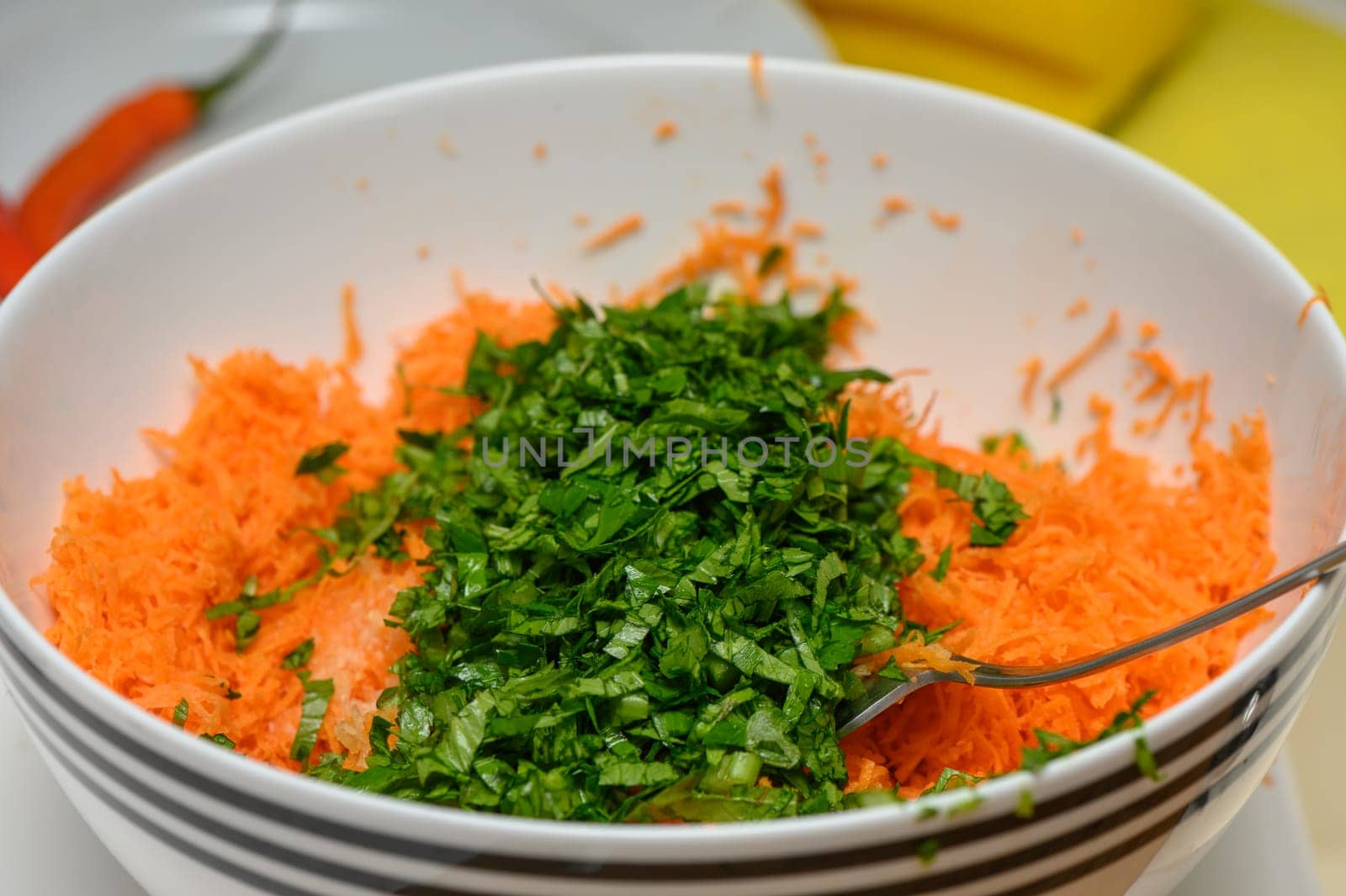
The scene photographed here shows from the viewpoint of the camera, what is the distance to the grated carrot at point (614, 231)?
6.57 feet

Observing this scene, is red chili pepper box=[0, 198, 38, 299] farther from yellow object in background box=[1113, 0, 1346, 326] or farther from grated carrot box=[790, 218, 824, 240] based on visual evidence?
yellow object in background box=[1113, 0, 1346, 326]

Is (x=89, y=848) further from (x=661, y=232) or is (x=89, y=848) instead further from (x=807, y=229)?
(x=807, y=229)

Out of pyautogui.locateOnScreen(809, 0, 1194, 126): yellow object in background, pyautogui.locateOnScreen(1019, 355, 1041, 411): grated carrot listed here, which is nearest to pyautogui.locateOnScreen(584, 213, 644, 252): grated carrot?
pyautogui.locateOnScreen(1019, 355, 1041, 411): grated carrot

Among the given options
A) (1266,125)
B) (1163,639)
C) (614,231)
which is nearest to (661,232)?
(614,231)

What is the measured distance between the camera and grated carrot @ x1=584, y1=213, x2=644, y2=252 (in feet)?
6.57

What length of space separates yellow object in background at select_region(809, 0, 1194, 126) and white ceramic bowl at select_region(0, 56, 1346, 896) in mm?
1018

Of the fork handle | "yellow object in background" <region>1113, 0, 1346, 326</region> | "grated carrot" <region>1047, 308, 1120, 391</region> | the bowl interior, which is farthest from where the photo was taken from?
"yellow object in background" <region>1113, 0, 1346, 326</region>

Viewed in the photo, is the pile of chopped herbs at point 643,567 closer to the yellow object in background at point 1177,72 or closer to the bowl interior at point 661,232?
the bowl interior at point 661,232

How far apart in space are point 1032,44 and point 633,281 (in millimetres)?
1308

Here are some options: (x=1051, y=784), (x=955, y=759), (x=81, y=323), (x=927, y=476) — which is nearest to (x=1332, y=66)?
(x=927, y=476)

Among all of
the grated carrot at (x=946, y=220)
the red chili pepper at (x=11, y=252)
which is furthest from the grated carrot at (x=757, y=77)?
the red chili pepper at (x=11, y=252)

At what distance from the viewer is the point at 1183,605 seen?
1.49 m

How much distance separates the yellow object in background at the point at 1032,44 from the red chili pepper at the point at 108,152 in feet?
4.81

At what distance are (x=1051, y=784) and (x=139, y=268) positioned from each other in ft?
4.44
